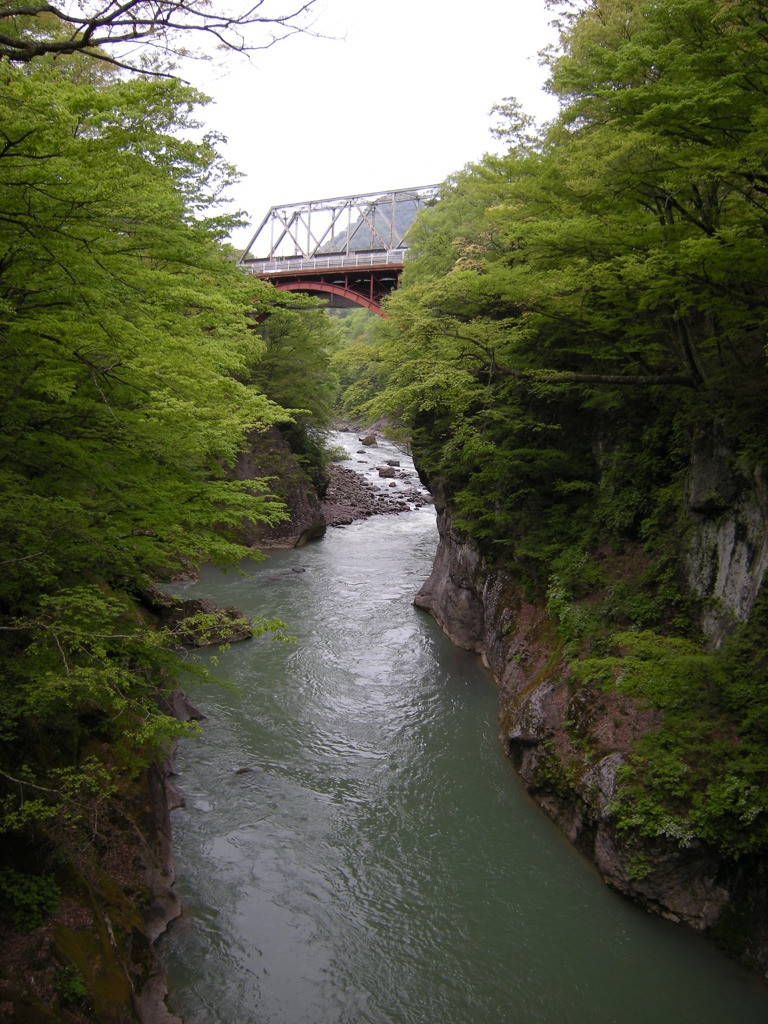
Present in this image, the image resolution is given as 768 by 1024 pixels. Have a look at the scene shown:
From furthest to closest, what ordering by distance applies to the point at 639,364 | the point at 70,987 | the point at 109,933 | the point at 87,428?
1. the point at 639,364
2. the point at 87,428
3. the point at 109,933
4. the point at 70,987

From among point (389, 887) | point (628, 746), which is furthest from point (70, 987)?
point (628, 746)

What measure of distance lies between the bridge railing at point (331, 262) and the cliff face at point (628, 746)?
23753mm

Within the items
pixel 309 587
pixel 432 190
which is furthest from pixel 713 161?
pixel 432 190

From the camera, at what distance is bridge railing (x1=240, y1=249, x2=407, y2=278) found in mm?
33062

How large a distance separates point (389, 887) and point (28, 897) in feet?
16.4

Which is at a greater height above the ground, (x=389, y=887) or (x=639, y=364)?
(x=639, y=364)

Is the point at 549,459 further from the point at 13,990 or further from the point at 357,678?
the point at 13,990

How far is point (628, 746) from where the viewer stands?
370 inches

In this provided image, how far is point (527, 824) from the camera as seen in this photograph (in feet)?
34.3

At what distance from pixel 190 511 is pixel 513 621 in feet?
30.2

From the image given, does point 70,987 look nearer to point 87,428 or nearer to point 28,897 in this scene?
point 28,897

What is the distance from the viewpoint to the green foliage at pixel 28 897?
581cm

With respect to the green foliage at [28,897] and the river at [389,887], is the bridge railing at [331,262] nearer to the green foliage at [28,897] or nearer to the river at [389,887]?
the river at [389,887]

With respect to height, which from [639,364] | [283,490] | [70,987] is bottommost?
[70,987]
